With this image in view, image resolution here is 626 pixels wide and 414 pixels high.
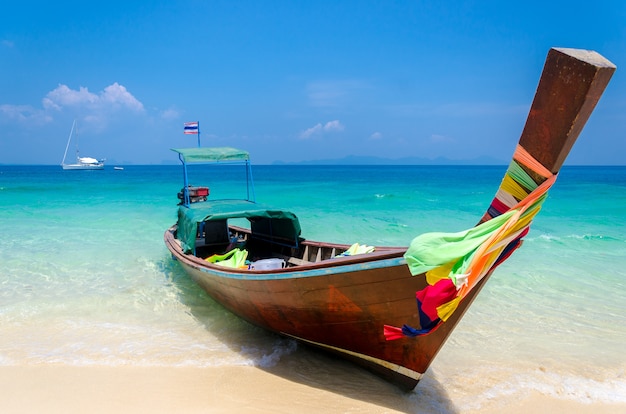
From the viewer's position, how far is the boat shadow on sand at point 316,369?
5199 millimetres

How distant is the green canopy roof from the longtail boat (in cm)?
236

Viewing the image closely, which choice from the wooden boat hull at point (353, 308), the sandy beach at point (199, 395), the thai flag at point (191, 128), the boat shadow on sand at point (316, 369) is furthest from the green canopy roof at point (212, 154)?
the sandy beach at point (199, 395)

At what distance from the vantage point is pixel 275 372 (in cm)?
588

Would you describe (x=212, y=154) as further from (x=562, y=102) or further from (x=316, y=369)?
(x=562, y=102)

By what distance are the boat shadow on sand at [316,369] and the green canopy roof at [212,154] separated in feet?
11.9

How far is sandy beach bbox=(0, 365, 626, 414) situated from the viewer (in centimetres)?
500

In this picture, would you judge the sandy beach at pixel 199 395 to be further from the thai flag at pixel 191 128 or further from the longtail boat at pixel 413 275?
the thai flag at pixel 191 128

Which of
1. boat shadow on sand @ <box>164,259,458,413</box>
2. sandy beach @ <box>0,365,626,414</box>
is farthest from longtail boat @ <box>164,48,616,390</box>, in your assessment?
sandy beach @ <box>0,365,626,414</box>

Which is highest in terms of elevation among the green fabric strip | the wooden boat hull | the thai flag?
the thai flag

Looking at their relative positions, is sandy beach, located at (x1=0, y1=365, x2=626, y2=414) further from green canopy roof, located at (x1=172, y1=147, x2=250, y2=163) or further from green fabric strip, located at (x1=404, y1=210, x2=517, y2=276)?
green canopy roof, located at (x1=172, y1=147, x2=250, y2=163)

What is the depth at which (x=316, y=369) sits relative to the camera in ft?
19.4

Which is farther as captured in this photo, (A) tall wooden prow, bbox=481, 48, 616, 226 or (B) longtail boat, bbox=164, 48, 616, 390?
(B) longtail boat, bbox=164, 48, 616, 390

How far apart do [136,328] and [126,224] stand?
12.3m

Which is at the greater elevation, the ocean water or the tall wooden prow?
the tall wooden prow
